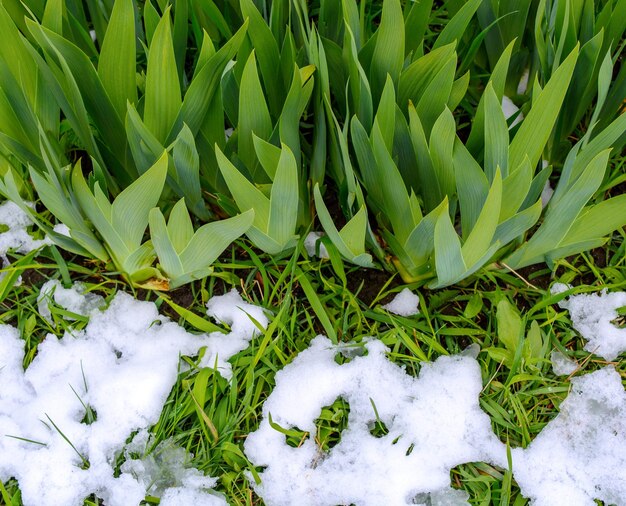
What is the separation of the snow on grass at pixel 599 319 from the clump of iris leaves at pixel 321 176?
0.10 feet

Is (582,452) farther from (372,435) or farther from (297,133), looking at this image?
(297,133)

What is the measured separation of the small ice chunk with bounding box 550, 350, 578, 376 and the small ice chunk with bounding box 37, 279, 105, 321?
914 mm

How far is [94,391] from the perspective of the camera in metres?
1.24

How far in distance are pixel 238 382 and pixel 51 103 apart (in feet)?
2.05

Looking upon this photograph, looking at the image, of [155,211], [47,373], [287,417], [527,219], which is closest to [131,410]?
[47,373]

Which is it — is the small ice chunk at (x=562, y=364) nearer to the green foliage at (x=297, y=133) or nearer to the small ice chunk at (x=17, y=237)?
the green foliage at (x=297, y=133)

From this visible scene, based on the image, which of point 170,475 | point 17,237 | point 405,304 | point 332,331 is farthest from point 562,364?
point 17,237

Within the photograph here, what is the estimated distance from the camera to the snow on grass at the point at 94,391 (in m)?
1.17

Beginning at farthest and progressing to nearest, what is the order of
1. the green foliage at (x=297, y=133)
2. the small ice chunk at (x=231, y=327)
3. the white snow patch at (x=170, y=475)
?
the small ice chunk at (x=231, y=327) < the white snow patch at (x=170, y=475) < the green foliage at (x=297, y=133)

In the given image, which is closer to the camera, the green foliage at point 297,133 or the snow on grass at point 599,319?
the green foliage at point 297,133

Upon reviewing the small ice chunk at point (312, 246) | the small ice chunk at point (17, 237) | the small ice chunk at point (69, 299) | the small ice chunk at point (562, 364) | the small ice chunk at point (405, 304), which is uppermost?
the small ice chunk at point (17, 237)

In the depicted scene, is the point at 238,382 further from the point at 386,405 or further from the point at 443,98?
the point at 443,98

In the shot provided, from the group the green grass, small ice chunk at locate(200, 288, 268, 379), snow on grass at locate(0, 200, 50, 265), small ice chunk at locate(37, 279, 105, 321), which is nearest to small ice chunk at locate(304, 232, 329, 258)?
the green grass

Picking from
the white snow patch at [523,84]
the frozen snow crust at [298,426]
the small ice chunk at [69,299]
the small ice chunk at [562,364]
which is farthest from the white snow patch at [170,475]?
the white snow patch at [523,84]
